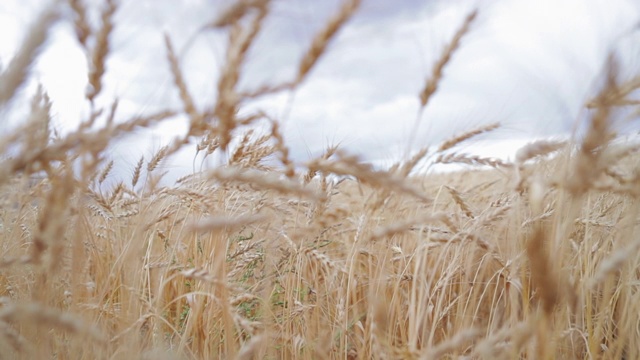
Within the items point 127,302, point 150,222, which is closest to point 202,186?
point 150,222

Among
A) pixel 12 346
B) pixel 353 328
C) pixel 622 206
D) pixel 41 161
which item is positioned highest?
pixel 41 161

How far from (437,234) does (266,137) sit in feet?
2.65

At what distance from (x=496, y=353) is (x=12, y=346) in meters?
1.17

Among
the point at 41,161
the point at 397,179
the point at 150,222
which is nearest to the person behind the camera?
the point at 41,161

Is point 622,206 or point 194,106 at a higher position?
point 194,106

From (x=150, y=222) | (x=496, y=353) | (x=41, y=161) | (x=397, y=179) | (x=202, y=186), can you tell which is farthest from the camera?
(x=202, y=186)

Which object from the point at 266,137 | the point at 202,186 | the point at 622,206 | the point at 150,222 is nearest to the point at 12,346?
the point at 150,222

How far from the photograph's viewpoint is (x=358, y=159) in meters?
1.05

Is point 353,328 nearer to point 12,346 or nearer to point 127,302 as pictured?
point 127,302

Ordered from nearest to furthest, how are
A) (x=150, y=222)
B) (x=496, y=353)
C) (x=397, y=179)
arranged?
(x=397, y=179), (x=496, y=353), (x=150, y=222)

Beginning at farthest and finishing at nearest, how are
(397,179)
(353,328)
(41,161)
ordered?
→ (353,328)
(397,179)
(41,161)

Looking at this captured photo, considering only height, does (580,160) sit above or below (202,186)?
below

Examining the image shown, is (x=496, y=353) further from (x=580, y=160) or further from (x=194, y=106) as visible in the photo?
(x=194, y=106)

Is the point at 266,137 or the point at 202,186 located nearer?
the point at 266,137
